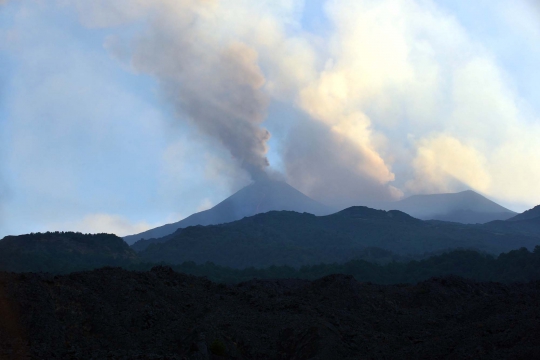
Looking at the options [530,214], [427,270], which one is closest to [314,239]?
[427,270]

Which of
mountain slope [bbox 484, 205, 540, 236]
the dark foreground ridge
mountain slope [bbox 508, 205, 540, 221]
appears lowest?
the dark foreground ridge

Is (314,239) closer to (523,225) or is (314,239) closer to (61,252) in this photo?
(523,225)

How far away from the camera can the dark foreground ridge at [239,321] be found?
23781 mm

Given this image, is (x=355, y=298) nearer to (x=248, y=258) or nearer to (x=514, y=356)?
(x=514, y=356)

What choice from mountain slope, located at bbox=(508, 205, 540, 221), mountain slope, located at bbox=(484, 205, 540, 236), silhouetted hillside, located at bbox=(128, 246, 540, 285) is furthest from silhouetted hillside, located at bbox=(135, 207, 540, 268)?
mountain slope, located at bbox=(508, 205, 540, 221)

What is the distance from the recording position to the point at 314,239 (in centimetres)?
13362

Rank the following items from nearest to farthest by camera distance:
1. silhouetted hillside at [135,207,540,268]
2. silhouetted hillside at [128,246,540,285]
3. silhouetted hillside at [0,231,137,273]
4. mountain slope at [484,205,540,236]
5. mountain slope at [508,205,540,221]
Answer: silhouetted hillside at [128,246,540,285] → silhouetted hillside at [0,231,137,273] → silhouetted hillside at [135,207,540,268] → mountain slope at [484,205,540,236] → mountain slope at [508,205,540,221]

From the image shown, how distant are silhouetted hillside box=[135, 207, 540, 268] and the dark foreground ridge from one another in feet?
216

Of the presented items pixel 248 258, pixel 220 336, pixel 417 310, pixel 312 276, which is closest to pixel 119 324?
pixel 220 336

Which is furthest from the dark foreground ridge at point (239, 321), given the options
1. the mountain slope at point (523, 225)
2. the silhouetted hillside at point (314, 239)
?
the mountain slope at point (523, 225)

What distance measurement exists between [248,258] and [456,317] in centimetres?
8127

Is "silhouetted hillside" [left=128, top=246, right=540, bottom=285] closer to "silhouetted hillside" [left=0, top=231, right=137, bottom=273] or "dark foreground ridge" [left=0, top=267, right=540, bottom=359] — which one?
"silhouetted hillside" [left=0, top=231, right=137, bottom=273]

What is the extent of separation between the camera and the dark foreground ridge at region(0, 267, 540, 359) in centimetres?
2378

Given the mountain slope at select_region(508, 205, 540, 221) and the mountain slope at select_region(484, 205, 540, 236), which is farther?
the mountain slope at select_region(508, 205, 540, 221)
